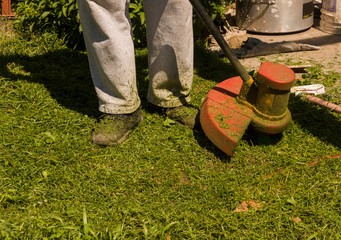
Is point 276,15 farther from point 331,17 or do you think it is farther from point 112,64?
point 112,64

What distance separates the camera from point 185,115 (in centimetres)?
286

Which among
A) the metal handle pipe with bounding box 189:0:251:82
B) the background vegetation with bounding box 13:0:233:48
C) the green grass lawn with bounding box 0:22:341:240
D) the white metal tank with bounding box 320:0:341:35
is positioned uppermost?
the metal handle pipe with bounding box 189:0:251:82

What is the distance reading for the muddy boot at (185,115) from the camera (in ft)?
9.27

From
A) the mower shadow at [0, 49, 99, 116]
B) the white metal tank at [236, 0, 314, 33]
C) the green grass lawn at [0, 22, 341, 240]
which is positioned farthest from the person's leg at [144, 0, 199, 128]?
the white metal tank at [236, 0, 314, 33]

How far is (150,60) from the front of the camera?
2752 millimetres

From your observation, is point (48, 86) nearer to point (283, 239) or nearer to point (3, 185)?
point (3, 185)

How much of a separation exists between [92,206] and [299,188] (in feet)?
3.94

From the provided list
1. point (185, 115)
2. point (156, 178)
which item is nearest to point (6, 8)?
point (185, 115)

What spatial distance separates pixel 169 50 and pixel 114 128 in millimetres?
659

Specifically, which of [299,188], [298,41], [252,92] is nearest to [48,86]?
[252,92]

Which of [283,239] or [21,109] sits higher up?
[21,109]

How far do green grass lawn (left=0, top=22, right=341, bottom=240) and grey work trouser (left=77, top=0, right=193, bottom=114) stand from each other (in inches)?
10.3

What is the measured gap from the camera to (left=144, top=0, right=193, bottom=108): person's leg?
254cm

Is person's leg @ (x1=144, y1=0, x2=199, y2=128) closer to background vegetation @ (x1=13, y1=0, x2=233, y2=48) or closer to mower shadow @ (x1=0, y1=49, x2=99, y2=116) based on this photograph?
mower shadow @ (x1=0, y1=49, x2=99, y2=116)
